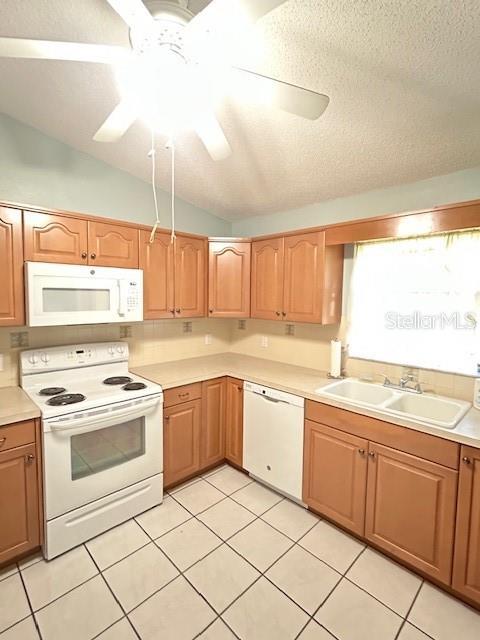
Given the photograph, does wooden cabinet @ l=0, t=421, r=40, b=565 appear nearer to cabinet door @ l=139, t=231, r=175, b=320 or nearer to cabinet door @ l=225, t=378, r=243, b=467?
cabinet door @ l=139, t=231, r=175, b=320

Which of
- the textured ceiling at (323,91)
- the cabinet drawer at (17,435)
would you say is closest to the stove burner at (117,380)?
the cabinet drawer at (17,435)

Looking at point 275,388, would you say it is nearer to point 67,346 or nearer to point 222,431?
point 222,431

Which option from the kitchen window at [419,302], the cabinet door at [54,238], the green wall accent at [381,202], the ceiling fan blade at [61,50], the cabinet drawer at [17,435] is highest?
the ceiling fan blade at [61,50]

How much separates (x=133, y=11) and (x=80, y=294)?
5.01ft

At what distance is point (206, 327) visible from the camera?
10.8 feet

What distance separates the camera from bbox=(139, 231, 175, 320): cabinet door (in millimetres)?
2415

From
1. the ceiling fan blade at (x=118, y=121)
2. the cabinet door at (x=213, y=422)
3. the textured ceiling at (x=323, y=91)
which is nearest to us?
the textured ceiling at (x=323, y=91)

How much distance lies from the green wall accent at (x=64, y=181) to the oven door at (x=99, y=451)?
1.50 meters

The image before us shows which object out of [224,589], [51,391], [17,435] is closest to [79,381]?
[51,391]

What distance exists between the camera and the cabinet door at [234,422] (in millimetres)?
2582

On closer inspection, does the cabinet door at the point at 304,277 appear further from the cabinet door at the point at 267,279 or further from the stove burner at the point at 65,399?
the stove burner at the point at 65,399

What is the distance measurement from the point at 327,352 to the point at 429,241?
111 cm

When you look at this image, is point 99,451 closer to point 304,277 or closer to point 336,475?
point 336,475

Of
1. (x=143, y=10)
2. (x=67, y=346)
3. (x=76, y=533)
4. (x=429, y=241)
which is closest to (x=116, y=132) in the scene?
(x=143, y=10)
